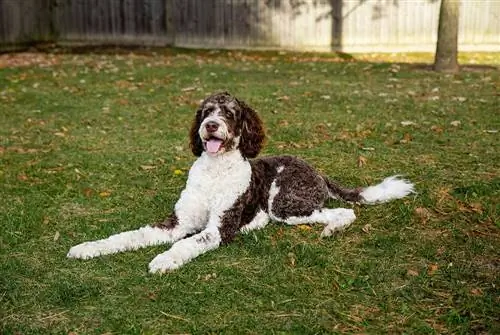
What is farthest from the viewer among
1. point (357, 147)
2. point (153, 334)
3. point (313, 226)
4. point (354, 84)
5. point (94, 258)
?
point (354, 84)

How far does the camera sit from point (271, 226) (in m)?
5.41

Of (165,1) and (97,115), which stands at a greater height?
(165,1)

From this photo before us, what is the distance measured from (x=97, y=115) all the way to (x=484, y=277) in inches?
286

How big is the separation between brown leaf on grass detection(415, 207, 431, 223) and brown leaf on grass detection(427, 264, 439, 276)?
34.0 inches

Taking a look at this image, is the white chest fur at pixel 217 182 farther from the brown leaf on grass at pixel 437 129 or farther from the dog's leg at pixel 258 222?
the brown leaf on grass at pixel 437 129

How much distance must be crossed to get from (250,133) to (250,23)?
14.0 metres

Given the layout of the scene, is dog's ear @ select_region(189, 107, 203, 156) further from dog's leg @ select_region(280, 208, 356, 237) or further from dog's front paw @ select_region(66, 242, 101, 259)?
dog's front paw @ select_region(66, 242, 101, 259)

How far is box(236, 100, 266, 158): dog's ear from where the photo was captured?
5133 millimetres

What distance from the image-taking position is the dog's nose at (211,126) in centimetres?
484

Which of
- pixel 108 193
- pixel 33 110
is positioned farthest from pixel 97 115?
pixel 108 193

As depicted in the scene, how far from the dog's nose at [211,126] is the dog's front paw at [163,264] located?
1.01 m

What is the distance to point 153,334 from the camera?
3.69 metres

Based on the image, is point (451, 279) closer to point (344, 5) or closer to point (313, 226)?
point (313, 226)

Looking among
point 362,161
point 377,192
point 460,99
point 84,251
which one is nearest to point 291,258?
point 377,192
